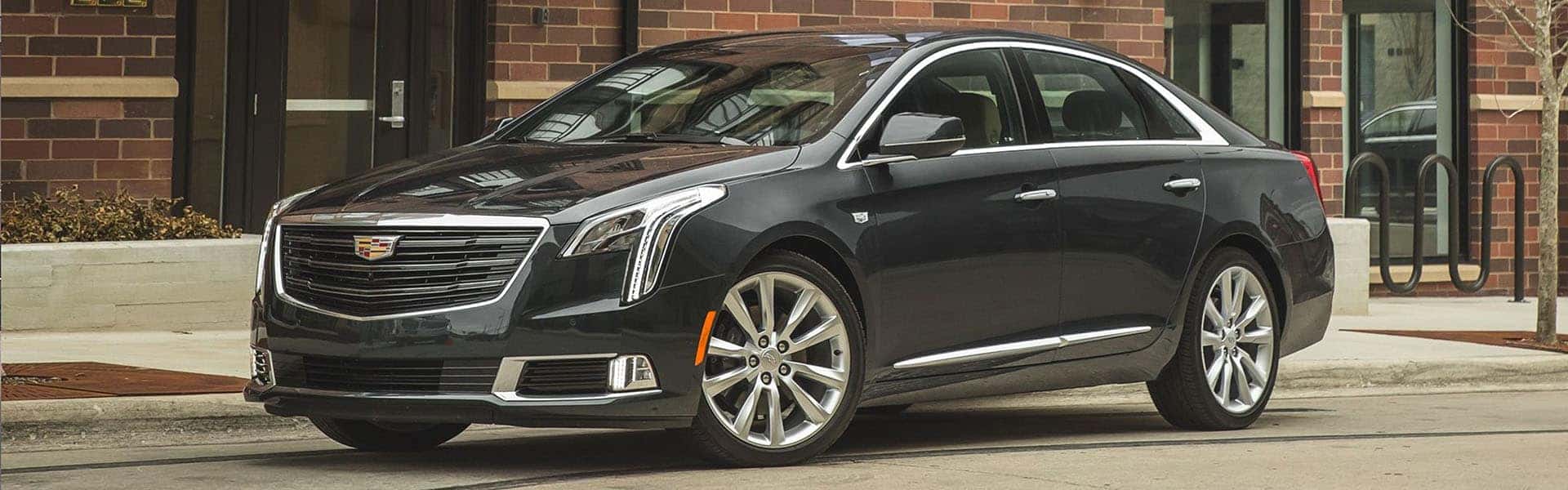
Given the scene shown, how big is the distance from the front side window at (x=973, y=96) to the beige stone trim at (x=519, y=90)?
20.3 ft

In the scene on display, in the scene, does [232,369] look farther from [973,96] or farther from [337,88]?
[337,88]

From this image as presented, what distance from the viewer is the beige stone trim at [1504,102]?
17500 mm

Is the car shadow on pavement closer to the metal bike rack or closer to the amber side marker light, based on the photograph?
the amber side marker light

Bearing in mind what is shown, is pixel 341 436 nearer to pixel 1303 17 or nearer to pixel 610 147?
pixel 610 147

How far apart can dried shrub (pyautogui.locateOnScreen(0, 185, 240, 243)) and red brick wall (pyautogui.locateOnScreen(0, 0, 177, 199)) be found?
198mm

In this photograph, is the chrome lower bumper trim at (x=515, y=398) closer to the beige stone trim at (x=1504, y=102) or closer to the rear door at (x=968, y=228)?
the rear door at (x=968, y=228)

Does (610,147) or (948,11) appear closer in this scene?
(610,147)

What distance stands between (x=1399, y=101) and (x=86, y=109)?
10.2 metres

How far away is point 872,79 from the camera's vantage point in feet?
24.7

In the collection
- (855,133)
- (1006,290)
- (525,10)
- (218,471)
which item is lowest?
(218,471)

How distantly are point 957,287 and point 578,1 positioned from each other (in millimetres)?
7045

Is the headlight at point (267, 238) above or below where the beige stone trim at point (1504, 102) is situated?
below

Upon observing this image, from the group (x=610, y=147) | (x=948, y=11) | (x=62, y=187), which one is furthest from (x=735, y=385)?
(x=948, y=11)

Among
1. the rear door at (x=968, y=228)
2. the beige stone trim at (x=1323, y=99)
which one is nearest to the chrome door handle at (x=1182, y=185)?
the rear door at (x=968, y=228)
